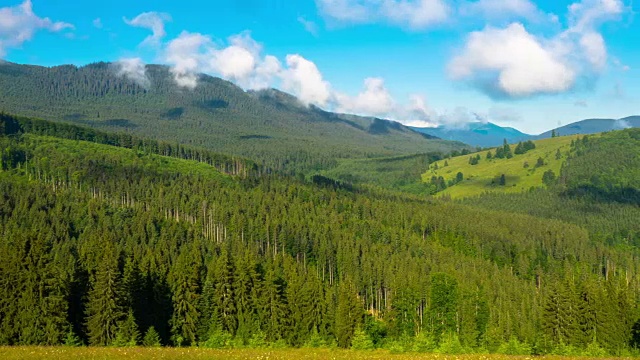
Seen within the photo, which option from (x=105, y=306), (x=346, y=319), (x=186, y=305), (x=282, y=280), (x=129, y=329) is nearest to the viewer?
(x=129, y=329)

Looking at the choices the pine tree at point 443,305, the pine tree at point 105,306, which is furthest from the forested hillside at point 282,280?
the pine tree at point 443,305

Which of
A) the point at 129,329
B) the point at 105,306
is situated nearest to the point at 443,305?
the point at 129,329

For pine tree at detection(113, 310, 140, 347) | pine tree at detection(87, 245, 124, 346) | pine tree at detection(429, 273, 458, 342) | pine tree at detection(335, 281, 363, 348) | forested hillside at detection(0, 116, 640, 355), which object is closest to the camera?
pine tree at detection(113, 310, 140, 347)

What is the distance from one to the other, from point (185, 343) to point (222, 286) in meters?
9.94

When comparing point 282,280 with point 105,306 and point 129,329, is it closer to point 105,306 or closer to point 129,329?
point 129,329

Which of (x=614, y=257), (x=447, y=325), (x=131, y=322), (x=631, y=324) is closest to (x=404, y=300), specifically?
(x=447, y=325)

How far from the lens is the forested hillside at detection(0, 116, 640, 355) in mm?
61406

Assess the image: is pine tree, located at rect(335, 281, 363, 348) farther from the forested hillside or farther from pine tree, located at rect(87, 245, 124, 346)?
pine tree, located at rect(87, 245, 124, 346)

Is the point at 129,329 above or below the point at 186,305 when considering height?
above

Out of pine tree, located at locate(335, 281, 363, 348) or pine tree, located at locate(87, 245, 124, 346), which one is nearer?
pine tree, located at locate(87, 245, 124, 346)

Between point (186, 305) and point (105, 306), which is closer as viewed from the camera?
point (105, 306)

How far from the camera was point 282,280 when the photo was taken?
95.8m

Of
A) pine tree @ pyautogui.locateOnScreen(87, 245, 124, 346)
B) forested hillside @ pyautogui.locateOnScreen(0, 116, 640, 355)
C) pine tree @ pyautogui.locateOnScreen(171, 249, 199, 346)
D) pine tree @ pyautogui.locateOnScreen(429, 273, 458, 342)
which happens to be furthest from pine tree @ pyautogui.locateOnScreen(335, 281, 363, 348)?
pine tree @ pyautogui.locateOnScreen(87, 245, 124, 346)

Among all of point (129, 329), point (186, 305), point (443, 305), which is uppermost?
point (129, 329)
